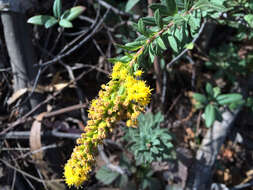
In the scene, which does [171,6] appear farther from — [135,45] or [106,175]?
[106,175]

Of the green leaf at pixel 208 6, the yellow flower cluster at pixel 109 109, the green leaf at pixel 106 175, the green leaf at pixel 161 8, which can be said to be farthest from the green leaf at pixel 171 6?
the green leaf at pixel 106 175

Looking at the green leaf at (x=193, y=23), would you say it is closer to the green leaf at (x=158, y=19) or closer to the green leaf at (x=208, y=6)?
the green leaf at (x=208, y=6)

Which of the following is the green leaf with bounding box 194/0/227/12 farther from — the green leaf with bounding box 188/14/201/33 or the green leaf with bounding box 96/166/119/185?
the green leaf with bounding box 96/166/119/185

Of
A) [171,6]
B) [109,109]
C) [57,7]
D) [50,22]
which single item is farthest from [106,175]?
[171,6]

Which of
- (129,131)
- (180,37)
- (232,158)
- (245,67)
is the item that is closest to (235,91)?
(245,67)

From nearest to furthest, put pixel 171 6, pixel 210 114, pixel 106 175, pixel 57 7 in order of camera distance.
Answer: pixel 171 6 → pixel 57 7 → pixel 210 114 → pixel 106 175

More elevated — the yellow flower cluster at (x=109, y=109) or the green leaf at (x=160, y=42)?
the green leaf at (x=160, y=42)
